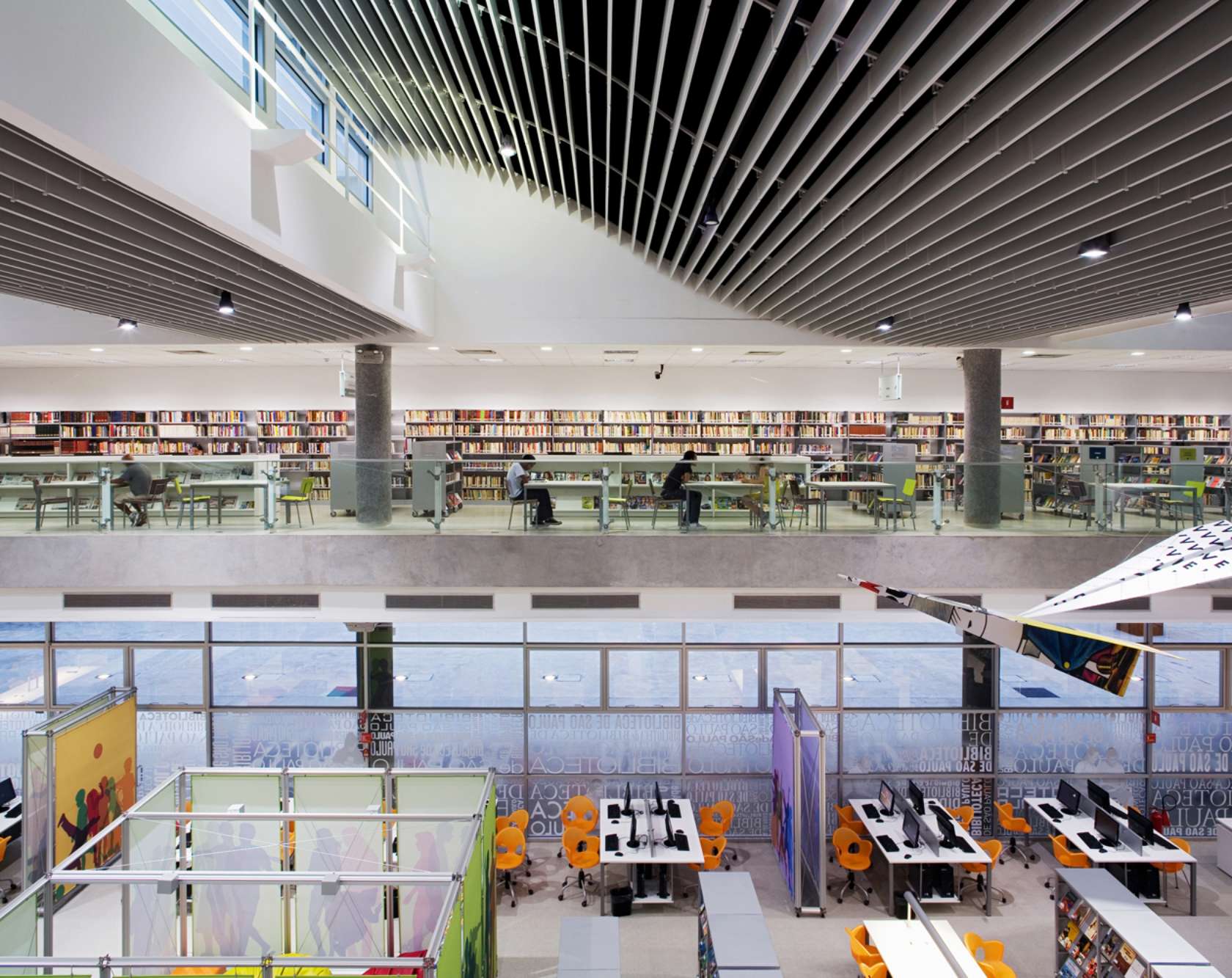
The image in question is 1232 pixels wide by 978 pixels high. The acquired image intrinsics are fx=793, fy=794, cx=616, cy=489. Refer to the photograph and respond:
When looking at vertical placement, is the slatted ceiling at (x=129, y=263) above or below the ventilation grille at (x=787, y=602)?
above

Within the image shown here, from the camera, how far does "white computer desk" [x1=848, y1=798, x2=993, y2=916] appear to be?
24.8 feet

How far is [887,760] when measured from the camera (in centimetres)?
934

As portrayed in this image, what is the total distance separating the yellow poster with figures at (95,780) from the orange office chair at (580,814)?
439cm

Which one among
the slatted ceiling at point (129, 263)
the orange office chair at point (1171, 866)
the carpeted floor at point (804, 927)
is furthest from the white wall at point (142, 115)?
the orange office chair at point (1171, 866)

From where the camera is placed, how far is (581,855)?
791cm

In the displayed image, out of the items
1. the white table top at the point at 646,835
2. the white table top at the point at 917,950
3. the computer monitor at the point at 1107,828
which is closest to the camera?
the white table top at the point at 917,950

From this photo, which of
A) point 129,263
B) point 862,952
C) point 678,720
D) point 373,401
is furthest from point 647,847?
point 129,263

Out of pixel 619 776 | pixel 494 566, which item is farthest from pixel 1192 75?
pixel 619 776

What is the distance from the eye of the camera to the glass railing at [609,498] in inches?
318

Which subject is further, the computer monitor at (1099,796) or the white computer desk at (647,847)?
the computer monitor at (1099,796)

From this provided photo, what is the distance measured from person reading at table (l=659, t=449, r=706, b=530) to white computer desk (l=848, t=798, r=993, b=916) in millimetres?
3645

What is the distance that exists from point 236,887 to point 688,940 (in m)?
3.95

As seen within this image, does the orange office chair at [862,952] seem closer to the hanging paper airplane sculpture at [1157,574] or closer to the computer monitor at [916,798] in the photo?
the computer monitor at [916,798]

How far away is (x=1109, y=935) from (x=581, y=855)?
4499 mm
